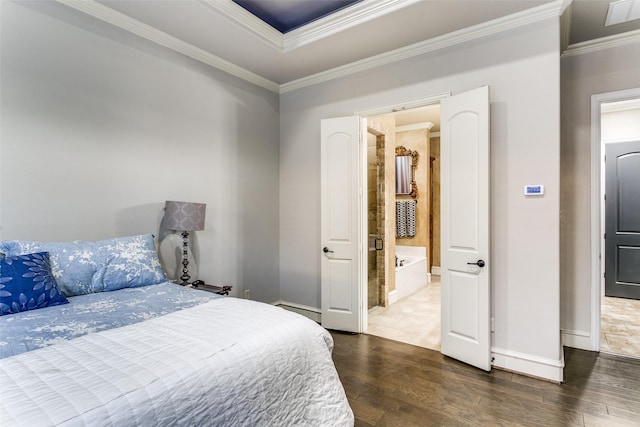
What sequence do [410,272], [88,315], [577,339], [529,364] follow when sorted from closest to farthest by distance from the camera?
[88,315] < [529,364] < [577,339] < [410,272]

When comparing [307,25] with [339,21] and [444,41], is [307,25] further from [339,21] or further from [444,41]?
[444,41]

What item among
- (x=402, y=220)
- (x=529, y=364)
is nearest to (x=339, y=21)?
(x=529, y=364)

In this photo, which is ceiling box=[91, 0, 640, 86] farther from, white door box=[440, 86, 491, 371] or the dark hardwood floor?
the dark hardwood floor

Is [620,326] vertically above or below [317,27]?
below

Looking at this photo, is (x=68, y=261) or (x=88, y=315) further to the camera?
(x=68, y=261)

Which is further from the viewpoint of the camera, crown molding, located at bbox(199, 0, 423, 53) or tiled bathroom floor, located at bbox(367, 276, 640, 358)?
tiled bathroom floor, located at bbox(367, 276, 640, 358)

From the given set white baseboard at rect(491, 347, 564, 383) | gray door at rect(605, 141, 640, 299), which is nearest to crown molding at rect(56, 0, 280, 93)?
white baseboard at rect(491, 347, 564, 383)

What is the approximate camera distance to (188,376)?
1129mm

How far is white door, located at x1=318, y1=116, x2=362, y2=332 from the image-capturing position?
3592 millimetres

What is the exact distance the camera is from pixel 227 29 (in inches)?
115

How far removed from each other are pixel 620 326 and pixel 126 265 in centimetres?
520

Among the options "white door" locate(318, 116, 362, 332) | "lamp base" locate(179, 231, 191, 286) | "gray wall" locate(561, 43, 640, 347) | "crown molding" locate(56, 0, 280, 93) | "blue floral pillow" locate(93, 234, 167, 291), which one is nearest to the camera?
"blue floral pillow" locate(93, 234, 167, 291)

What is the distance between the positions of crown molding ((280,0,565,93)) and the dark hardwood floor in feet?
9.54

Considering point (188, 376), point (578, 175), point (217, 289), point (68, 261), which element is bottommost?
point (217, 289)
